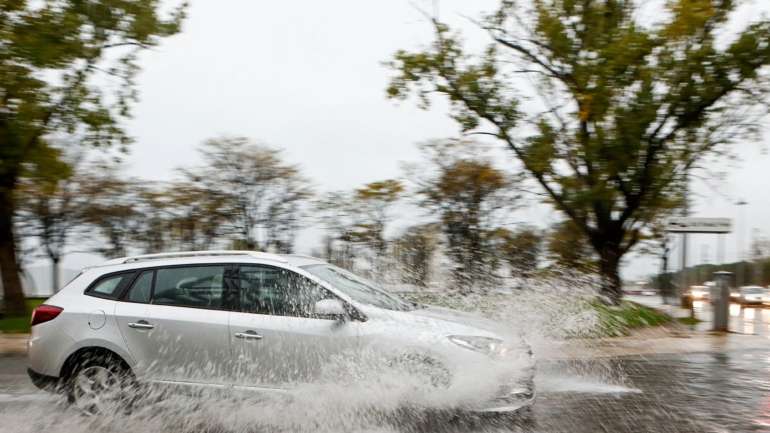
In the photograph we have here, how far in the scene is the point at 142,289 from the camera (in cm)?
644

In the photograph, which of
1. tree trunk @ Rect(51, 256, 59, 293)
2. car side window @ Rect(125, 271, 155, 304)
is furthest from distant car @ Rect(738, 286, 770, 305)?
car side window @ Rect(125, 271, 155, 304)

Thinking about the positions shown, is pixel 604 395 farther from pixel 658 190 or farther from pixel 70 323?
pixel 658 190

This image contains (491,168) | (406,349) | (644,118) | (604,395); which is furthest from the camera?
(491,168)

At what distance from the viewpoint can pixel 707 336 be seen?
45.5 ft

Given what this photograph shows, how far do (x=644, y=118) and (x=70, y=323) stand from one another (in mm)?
12434

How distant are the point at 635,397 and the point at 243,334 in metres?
4.40

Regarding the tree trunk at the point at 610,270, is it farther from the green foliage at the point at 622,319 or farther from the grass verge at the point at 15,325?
the grass verge at the point at 15,325

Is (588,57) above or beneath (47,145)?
above

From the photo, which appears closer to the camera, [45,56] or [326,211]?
[45,56]

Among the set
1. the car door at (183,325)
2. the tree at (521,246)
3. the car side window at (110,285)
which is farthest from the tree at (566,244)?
the car side window at (110,285)

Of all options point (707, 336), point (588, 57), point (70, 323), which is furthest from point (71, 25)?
point (707, 336)

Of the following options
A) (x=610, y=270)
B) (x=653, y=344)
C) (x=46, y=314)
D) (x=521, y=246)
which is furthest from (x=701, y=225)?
(x=46, y=314)

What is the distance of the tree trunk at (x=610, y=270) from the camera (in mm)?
17438

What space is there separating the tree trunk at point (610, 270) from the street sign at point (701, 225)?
5.54 ft
